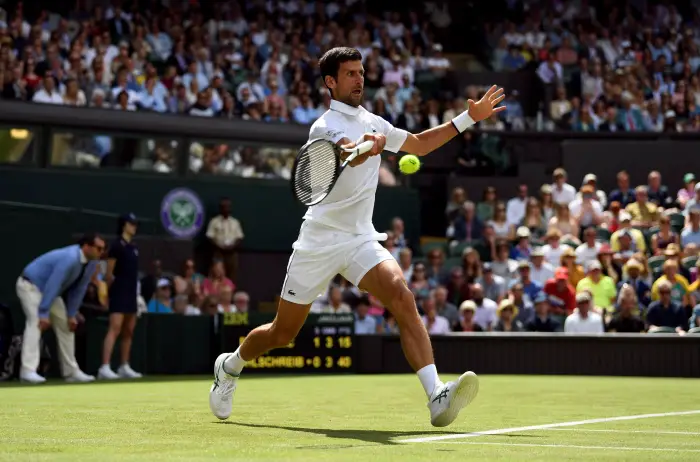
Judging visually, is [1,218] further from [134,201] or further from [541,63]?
[541,63]

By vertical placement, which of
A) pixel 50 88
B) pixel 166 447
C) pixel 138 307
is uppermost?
pixel 50 88

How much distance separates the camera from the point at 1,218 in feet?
54.1

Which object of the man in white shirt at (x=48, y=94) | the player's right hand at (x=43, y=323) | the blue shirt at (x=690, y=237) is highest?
the man in white shirt at (x=48, y=94)

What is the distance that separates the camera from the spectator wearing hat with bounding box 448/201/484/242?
70.8 feet

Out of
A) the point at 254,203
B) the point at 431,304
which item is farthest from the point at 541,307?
the point at 254,203

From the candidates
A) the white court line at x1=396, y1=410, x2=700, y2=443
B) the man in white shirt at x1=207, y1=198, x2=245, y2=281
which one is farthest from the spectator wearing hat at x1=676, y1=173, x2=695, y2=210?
the white court line at x1=396, y1=410, x2=700, y2=443

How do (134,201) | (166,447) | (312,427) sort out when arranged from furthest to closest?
(134,201), (312,427), (166,447)

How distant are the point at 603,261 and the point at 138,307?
6.42 m

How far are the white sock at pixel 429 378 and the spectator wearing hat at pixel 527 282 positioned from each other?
36.6ft

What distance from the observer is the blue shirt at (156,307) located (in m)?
17.7

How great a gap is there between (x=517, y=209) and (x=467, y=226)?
88 centimetres

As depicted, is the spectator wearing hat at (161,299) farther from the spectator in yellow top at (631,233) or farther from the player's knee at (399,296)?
the player's knee at (399,296)

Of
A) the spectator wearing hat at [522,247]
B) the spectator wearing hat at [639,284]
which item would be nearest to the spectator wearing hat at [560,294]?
the spectator wearing hat at [639,284]

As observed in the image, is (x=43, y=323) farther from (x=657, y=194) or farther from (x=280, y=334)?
(x=657, y=194)
